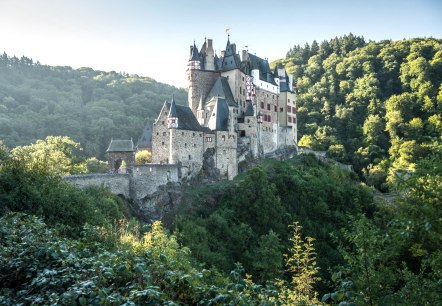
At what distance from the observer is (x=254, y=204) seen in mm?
39938

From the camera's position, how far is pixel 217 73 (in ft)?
163

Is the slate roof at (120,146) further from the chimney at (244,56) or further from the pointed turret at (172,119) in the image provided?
the chimney at (244,56)

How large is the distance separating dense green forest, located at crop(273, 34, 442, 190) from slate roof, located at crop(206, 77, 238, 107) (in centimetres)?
2652

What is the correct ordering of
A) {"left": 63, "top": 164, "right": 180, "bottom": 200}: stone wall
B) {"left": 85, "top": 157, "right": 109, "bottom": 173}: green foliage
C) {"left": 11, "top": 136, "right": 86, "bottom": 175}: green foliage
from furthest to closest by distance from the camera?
1. {"left": 85, "top": 157, "right": 109, "bottom": 173}: green foliage
2. {"left": 11, "top": 136, "right": 86, "bottom": 175}: green foliage
3. {"left": 63, "top": 164, "right": 180, "bottom": 200}: stone wall

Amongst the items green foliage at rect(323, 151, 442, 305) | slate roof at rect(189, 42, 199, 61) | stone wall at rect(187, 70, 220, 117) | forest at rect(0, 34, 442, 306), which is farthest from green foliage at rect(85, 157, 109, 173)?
green foliage at rect(323, 151, 442, 305)

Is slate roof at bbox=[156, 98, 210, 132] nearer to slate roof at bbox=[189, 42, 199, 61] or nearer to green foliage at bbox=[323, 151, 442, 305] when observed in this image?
slate roof at bbox=[189, 42, 199, 61]

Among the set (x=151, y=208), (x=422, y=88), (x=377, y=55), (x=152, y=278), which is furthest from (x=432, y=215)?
(x=377, y=55)

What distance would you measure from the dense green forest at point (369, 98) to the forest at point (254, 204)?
1.17ft

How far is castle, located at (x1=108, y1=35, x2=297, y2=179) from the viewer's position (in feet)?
130

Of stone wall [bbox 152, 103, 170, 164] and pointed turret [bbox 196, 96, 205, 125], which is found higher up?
pointed turret [bbox 196, 96, 205, 125]

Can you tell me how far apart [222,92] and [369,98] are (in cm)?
4883

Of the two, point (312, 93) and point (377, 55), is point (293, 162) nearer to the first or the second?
point (312, 93)

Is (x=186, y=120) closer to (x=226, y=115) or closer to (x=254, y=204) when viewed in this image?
(x=226, y=115)

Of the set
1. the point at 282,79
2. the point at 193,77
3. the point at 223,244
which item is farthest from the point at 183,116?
the point at 282,79
